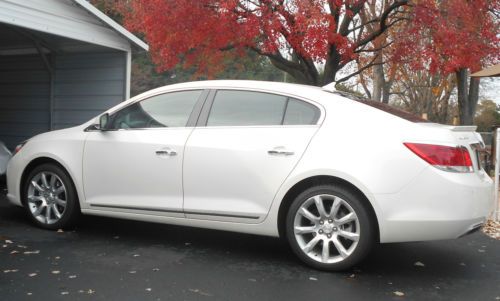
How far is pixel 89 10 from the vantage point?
818cm

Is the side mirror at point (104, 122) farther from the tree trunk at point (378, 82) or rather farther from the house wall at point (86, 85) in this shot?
the tree trunk at point (378, 82)

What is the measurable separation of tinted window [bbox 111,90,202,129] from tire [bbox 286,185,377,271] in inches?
56.3

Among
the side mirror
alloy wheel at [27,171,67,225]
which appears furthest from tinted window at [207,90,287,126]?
alloy wheel at [27,171,67,225]

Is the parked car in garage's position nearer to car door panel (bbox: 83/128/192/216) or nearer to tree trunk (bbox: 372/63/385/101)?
car door panel (bbox: 83/128/192/216)

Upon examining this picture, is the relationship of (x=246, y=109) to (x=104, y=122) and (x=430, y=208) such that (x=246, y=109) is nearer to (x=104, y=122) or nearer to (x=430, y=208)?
(x=104, y=122)

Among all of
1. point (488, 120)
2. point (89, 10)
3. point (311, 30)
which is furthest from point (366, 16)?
point (488, 120)

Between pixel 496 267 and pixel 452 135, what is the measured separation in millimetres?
1437

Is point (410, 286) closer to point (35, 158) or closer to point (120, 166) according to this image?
point (120, 166)

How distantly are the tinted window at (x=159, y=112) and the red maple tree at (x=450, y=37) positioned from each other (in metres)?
8.73

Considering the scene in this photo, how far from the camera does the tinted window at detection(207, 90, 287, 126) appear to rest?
15.1 feet

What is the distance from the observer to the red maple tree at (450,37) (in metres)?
11.9

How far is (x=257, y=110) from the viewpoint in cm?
468

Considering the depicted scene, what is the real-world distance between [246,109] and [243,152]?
1.50 ft

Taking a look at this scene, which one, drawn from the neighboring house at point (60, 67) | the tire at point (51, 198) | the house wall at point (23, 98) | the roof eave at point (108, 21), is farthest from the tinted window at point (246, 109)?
the house wall at point (23, 98)
